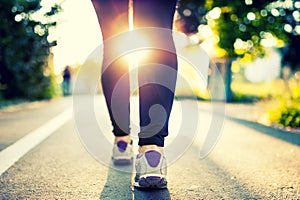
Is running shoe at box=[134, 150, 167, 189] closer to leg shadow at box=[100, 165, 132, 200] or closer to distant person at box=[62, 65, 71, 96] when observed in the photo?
leg shadow at box=[100, 165, 132, 200]

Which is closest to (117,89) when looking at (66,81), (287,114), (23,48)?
(287,114)

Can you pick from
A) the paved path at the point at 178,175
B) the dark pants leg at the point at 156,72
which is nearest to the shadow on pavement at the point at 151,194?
the paved path at the point at 178,175

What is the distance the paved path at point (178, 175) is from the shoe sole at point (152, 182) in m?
0.04

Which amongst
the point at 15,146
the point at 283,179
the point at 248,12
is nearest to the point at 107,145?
the point at 15,146

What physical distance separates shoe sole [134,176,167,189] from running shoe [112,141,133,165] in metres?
0.62

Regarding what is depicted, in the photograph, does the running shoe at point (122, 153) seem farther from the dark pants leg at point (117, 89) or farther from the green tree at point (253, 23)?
the green tree at point (253, 23)

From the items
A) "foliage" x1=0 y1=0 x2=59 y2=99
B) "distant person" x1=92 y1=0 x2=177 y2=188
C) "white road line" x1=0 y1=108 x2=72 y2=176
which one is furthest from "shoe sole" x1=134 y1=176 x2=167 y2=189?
"foliage" x1=0 y1=0 x2=59 y2=99

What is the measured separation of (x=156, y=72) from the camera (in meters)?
2.20

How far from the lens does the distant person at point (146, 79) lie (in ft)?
6.76

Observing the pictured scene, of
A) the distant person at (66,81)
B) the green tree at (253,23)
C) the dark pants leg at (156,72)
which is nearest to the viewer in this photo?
the dark pants leg at (156,72)

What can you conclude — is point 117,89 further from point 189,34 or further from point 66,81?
point 66,81

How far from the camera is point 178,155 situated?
10.2 feet

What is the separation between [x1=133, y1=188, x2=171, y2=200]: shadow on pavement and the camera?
185 cm

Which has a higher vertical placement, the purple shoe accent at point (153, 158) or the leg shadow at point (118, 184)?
the purple shoe accent at point (153, 158)
